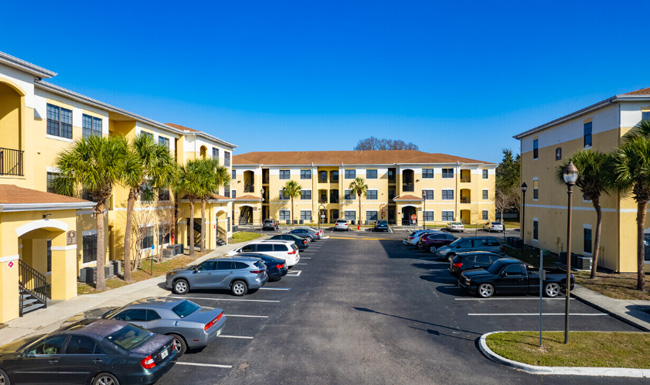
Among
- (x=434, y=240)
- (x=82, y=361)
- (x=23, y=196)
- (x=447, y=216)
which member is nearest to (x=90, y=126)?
(x=23, y=196)

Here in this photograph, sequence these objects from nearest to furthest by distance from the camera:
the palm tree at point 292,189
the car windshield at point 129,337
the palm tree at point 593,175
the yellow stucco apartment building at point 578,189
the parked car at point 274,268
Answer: the car windshield at point 129,337, the palm tree at point 593,175, the parked car at point 274,268, the yellow stucco apartment building at point 578,189, the palm tree at point 292,189

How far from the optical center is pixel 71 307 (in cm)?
1492

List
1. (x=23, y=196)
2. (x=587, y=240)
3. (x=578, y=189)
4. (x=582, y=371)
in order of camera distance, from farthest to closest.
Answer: (x=578, y=189) → (x=587, y=240) → (x=23, y=196) → (x=582, y=371)

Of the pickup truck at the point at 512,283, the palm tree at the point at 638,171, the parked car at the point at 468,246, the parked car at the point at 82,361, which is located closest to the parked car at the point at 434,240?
the parked car at the point at 468,246

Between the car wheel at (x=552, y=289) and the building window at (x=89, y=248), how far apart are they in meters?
23.2

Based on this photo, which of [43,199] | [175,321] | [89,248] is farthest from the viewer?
[89,248]

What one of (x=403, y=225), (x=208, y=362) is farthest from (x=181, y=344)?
(x=403, y=225)

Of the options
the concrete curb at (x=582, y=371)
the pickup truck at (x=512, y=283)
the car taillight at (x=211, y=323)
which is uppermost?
the car taillight at (x=211, y=323)

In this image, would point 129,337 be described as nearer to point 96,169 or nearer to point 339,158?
point 96,169

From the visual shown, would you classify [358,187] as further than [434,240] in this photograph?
Yes

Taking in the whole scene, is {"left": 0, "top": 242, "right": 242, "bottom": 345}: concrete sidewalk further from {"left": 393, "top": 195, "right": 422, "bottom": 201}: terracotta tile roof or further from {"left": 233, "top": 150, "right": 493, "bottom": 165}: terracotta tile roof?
{"left": 233, "top": 150, "right": 493, "bottom": 165}: terracotta tile roof

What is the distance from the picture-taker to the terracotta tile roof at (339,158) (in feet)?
191

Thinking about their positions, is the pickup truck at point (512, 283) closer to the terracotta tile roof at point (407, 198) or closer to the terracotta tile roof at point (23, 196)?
the terracotta tile roof at point (23, 196)

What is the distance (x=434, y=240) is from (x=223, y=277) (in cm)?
1937
